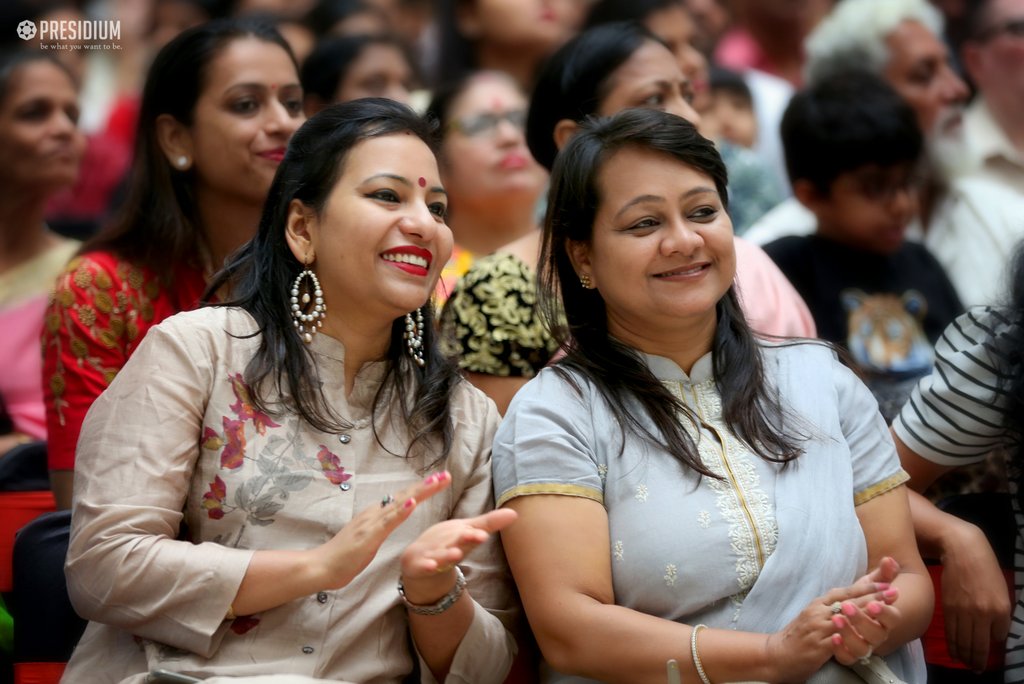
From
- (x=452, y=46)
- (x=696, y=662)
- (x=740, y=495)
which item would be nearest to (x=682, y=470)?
(x=740, y=495)

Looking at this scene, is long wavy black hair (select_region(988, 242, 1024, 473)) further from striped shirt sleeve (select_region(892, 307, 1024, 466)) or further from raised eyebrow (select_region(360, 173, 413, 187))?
raised eyebrow (select_region(360, 173, 413, 187))

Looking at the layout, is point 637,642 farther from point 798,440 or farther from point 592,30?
point 592,30

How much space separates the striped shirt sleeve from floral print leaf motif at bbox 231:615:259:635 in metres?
1.38

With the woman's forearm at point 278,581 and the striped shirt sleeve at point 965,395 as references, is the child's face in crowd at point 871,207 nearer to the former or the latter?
the striped shirt sleeve at point 965,395

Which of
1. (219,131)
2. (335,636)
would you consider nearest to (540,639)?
(335,636)

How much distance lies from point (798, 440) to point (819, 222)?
5.57ft

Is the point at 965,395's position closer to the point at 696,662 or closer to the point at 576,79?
the point at 696,662

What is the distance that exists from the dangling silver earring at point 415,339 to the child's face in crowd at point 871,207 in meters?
1.78

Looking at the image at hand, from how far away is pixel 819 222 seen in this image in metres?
4.17

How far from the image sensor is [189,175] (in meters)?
3.48

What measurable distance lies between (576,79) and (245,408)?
4.54 ft

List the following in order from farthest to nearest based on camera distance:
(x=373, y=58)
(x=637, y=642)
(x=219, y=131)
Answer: (x=373, y=58) → (x=219, y=131) → (x=637, y=642)

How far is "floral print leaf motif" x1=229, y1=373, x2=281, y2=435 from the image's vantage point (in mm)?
2490

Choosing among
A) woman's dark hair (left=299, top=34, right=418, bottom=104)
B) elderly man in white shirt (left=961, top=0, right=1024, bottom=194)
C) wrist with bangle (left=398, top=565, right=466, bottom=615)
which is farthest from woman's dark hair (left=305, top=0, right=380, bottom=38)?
wrist with bangle (left=398, top=565, right=466, bottom=615)
